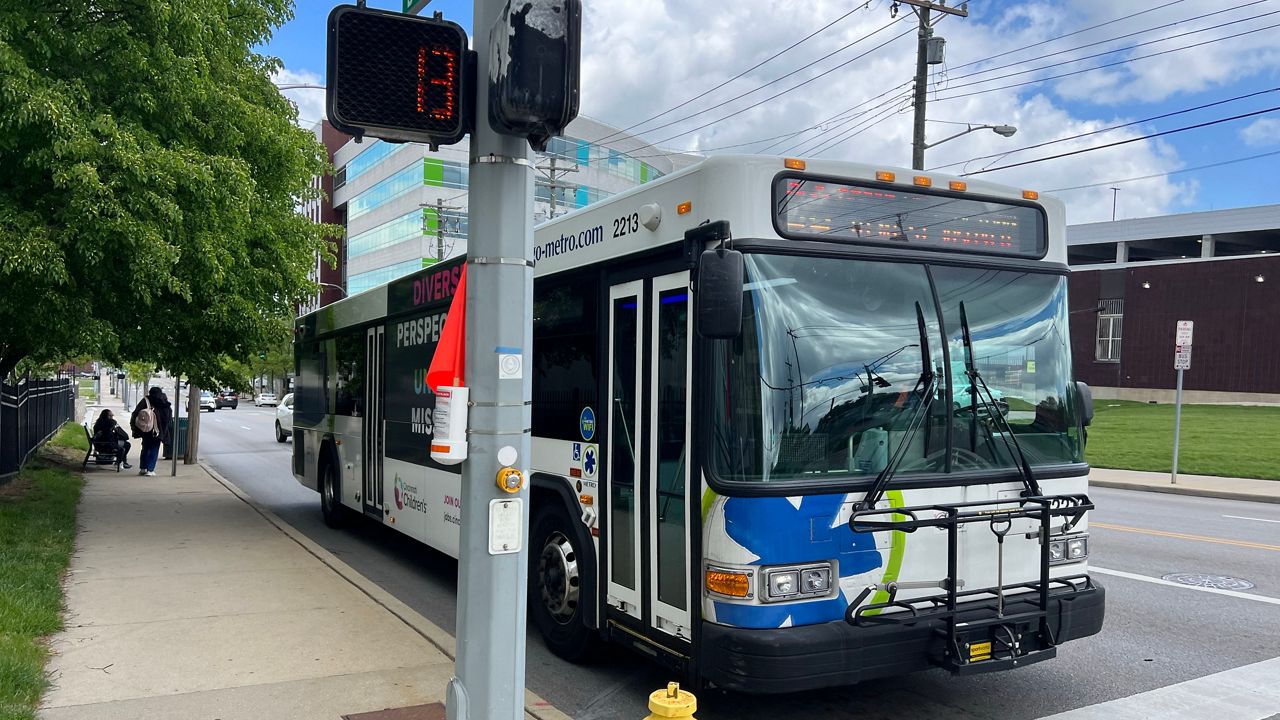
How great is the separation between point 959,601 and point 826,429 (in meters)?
1.22

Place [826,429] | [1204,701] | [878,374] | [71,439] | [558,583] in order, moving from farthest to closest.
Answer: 1. [71,439]
2. [558,583]
3. [1204,701]
4. [878,374]
5. [826,429]

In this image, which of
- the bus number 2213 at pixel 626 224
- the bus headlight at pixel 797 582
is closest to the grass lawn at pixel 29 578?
the bus headlight at pixel 797 582

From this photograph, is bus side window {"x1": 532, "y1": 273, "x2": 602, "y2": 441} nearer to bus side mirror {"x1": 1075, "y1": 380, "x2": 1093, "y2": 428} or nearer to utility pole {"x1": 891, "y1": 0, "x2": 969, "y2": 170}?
bus side mirror {"x1": 1075, "y1": 380, "x2": 1093, "y2": 428}

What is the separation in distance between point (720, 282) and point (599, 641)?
3.05 m

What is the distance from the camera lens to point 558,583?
6.69 metres

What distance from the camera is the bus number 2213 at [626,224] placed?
5.81 metres

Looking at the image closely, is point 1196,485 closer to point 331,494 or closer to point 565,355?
point 331,494

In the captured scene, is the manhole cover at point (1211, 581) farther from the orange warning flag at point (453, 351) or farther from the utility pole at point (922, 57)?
the utility pole at point (922, 57)

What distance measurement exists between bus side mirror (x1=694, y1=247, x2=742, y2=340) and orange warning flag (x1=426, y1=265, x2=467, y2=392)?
123 cm

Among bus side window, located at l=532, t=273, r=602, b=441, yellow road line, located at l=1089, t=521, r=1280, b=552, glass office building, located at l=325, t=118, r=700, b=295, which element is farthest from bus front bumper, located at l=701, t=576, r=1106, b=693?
glass office building, located at l=325, t=118, r=700, b=295

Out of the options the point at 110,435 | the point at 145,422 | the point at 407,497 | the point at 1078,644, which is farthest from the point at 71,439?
the point at 1078,644

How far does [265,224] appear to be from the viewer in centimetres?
1280

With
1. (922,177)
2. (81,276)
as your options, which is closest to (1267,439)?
(922,177)

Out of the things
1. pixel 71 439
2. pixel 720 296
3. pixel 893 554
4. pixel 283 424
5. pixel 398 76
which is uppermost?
pixel 398 76
